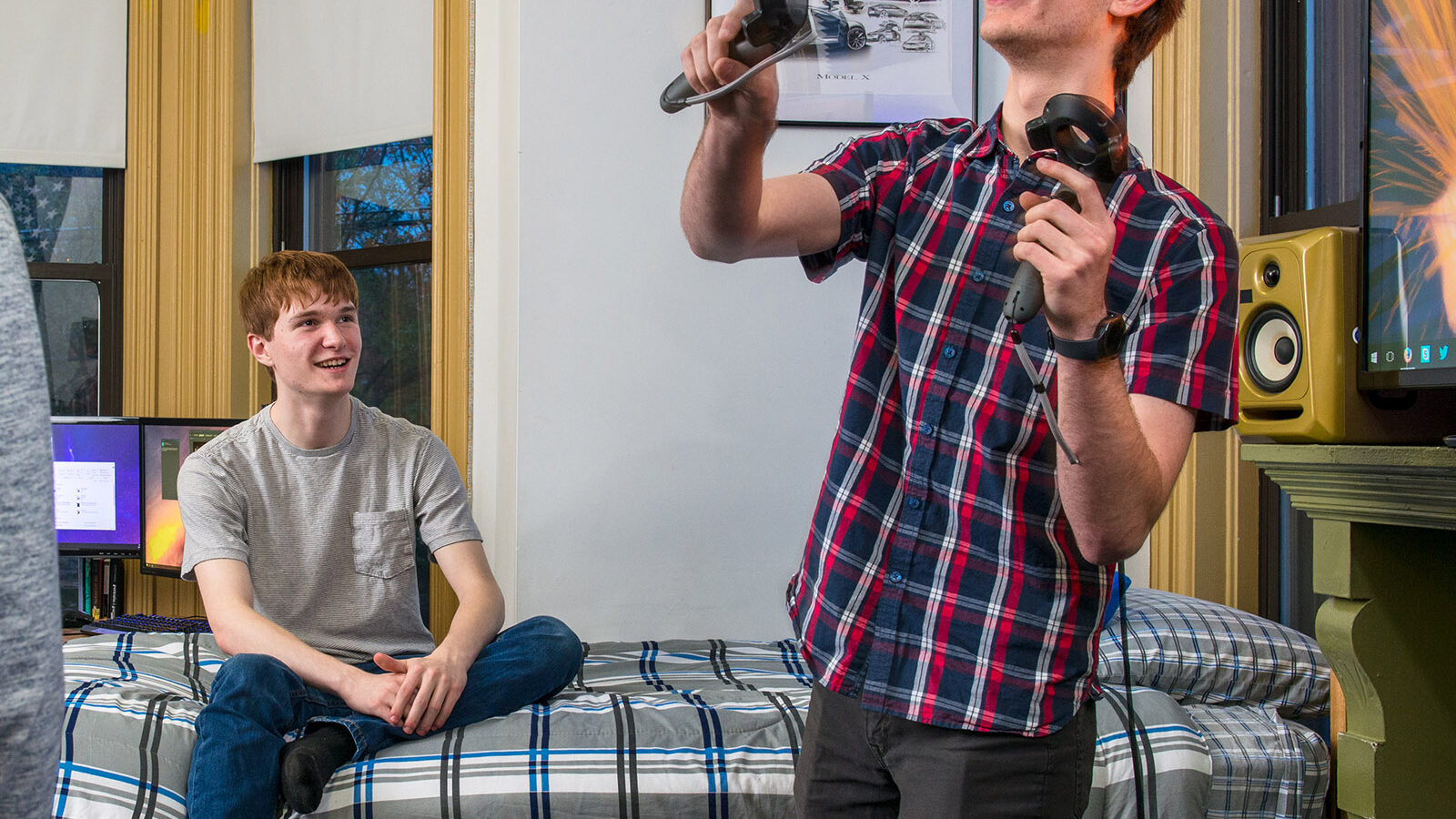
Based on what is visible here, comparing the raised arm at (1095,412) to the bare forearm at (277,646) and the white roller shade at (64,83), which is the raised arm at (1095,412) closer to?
the bare forearm at (277,646)

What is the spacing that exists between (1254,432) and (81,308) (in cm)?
323

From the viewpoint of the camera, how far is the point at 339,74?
3107 mm

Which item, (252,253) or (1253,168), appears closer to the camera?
(1253,168)

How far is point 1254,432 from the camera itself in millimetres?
1479

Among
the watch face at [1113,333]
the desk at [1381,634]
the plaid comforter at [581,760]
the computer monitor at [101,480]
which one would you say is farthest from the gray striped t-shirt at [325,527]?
the watch face at [1113,333]

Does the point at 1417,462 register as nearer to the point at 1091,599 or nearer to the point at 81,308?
the point at 1091,599

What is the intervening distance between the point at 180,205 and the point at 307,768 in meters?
2.29

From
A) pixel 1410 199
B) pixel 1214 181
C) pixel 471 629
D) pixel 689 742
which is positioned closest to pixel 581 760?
pixel 689 742

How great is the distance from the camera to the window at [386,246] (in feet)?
10.2

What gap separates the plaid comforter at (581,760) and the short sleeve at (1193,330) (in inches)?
39.0

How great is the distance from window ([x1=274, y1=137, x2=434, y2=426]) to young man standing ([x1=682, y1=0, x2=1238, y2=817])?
2340 mm

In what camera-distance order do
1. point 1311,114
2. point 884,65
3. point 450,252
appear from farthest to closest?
point 450,252 → point 884,65 → point 1311,114

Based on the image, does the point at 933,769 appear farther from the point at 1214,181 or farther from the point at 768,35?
the point at 1214,181

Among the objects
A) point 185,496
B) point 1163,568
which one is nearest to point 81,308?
point 185,496
